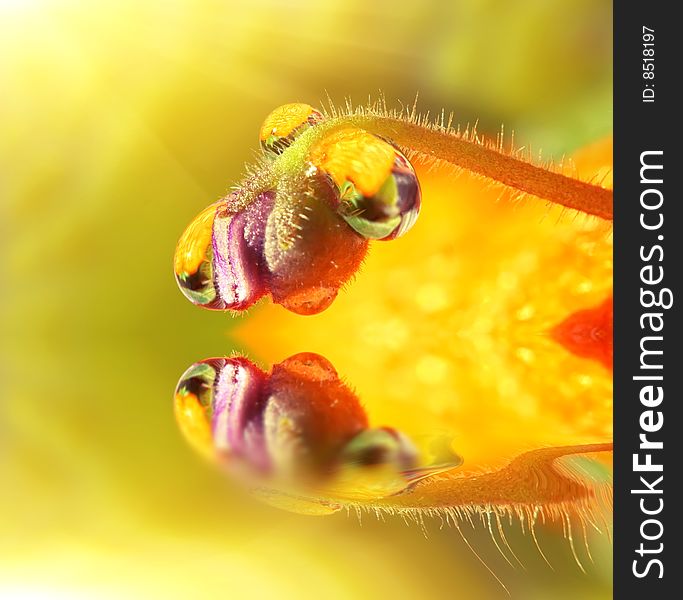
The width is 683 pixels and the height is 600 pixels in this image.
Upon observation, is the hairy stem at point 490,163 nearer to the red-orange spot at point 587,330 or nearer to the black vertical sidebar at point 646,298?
the black vertical sidebar at point 646,298

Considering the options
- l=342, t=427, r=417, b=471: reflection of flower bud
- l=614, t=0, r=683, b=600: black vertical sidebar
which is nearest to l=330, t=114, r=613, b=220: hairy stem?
l=614, t=0, r=683, b=600: black vertical sidebar

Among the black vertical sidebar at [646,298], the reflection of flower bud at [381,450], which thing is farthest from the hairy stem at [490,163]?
the reflection of flower bud at [381,450]

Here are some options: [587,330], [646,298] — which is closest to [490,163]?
[646,298]

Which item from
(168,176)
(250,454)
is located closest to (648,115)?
(250,454)

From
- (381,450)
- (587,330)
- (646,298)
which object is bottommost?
(381,450)

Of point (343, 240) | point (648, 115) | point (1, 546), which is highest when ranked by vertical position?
point (648, 115)

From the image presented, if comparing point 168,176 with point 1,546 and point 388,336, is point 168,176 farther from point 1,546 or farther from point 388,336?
point 1,546

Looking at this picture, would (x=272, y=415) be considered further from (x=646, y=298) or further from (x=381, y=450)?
(x=646, y=298)
